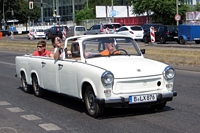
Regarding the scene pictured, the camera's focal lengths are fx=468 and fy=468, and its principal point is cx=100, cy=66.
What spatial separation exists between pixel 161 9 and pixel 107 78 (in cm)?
5552

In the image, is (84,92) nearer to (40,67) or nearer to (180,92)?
(40,67)

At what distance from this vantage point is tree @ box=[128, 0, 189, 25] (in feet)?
205

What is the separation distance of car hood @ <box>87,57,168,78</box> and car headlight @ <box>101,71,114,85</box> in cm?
10

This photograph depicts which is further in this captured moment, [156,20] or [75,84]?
[156,20]

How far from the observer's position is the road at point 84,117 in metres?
8.08

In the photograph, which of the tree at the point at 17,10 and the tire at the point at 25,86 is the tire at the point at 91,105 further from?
the tree at the point at 17,10

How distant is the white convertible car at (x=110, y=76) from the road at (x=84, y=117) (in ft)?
1.00

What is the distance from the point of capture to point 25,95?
12.7 metres

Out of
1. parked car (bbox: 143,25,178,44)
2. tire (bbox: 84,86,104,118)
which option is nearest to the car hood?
tire (bbox: 84,86,104,118)

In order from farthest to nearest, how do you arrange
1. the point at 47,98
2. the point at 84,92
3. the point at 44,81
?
the point at 47,98, the point at 44,81, the point at 84,92

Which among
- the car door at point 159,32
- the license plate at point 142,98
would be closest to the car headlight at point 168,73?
the license plate at point 142,98

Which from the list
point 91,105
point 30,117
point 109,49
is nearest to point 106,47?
point 109,49

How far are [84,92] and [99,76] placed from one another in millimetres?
840

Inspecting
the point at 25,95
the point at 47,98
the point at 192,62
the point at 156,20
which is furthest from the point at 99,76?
the point at 156,20
